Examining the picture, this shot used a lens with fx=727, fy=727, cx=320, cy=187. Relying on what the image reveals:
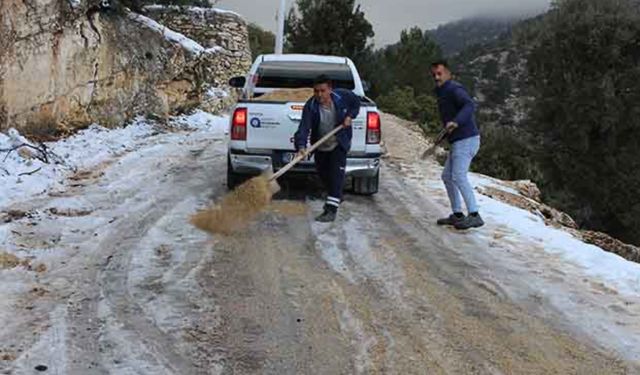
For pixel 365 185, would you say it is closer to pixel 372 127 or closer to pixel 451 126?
pixel 372 127

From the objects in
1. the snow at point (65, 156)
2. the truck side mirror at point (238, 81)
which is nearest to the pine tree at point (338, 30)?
the snow at point (65, 156)

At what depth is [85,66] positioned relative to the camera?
1244 centimetres

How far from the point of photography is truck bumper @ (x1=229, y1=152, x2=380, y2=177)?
8391 millimetres

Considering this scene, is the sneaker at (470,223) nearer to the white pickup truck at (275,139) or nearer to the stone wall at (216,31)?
the white pickup truck at (275,139)

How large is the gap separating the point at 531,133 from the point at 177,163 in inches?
634

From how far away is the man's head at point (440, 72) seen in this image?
748cm

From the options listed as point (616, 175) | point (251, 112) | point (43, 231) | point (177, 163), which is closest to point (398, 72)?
point (616, 175)

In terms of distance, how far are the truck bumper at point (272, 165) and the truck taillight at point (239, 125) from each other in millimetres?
208

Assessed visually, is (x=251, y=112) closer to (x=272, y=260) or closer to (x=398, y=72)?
(x=272, y=260)

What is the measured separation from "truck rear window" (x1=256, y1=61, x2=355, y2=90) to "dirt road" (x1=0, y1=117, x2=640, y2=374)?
106 inches

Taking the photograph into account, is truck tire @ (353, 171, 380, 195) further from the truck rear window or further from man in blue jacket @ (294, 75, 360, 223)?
the truck rear window

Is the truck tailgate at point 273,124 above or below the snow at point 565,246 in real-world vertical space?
above

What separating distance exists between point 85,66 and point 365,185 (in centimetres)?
600

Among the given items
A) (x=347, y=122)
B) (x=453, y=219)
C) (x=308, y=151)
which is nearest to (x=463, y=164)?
(x=453, y=219)
